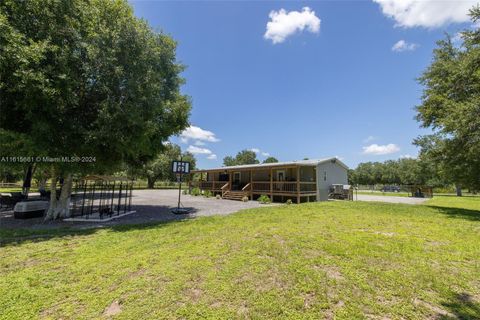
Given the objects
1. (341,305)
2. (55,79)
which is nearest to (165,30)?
(55,79)

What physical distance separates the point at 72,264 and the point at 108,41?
7.84 meters

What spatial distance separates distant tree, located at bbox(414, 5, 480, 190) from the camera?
9975 millimetres

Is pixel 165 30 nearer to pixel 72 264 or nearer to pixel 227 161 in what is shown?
pixel 72 264

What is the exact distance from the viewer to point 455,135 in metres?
10.6

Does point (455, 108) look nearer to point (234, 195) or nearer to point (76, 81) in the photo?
point (234, 195)

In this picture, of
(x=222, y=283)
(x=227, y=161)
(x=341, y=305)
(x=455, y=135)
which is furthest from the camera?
(x=227, y=161)

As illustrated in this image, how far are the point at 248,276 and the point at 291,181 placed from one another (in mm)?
15129

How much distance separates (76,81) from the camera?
315 inches

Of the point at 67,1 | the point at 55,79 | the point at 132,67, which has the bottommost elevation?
the point at 55,79

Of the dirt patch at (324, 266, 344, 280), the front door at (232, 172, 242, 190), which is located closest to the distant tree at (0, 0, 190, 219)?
the dirt patch at (324, 266, 344, 280)

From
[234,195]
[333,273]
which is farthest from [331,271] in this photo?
[234,195]

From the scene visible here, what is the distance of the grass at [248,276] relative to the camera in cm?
283

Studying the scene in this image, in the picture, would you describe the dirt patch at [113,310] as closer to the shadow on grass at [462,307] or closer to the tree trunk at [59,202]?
the shadow on grass at [462,307]

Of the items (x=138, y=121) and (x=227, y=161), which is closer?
(x=138, y=121)
